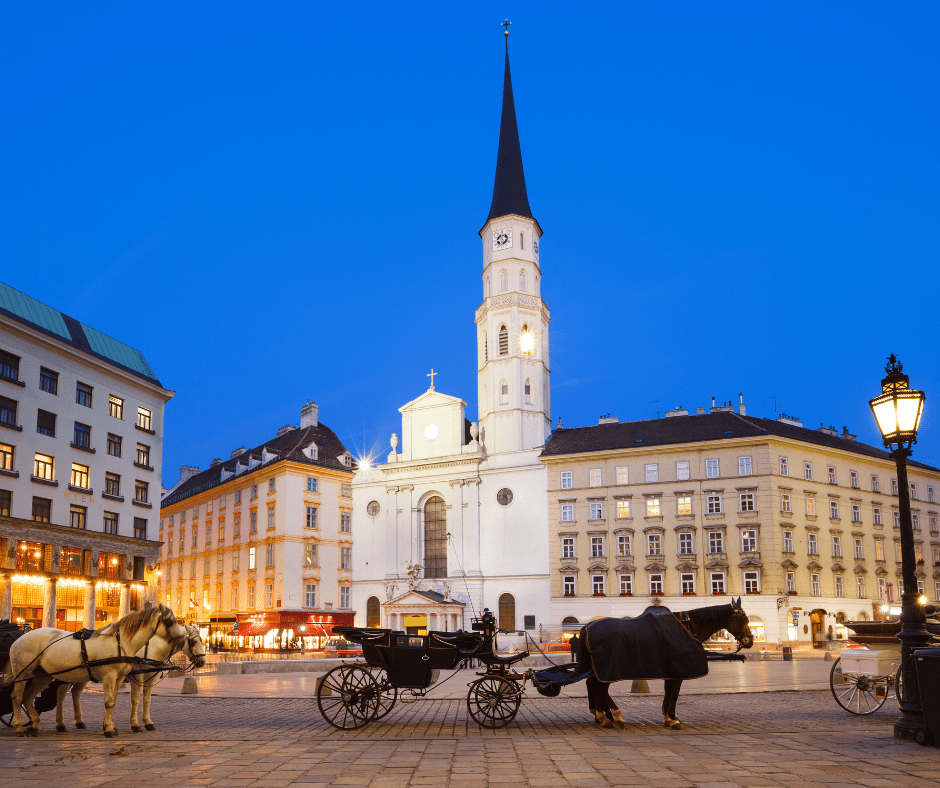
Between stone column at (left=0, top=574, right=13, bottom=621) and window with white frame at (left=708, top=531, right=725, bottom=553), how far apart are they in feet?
129

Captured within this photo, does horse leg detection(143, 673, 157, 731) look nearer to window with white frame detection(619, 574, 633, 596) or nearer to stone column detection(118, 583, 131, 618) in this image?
stone column detection(118, 583, 131, 618)

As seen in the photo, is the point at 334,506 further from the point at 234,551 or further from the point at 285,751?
the point at 285,751

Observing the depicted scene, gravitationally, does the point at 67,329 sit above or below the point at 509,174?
below

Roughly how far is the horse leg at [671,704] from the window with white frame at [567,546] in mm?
46468

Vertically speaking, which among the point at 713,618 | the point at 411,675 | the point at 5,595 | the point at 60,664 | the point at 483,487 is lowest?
the point at 411,675

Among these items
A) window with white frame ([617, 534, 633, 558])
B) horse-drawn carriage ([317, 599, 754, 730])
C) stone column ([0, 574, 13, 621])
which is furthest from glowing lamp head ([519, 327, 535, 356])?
horse-drawn carriage ([317, 599, 754, 730])

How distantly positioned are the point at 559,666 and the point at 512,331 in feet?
176

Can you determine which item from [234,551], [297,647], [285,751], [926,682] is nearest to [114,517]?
[297,647]

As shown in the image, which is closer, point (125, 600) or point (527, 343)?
point (125, 600)

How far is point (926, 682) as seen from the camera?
34.7ft

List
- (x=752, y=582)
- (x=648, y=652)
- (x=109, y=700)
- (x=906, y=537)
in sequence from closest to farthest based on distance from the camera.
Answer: (x=906, y=537) → (x=109, y=700) → (x=648, y=652) → (x=752, y=582)

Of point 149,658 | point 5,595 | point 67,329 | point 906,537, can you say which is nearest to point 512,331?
point 67,329

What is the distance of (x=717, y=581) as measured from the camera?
55375 millimetres

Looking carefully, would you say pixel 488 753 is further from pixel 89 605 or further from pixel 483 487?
pixel 483 487
